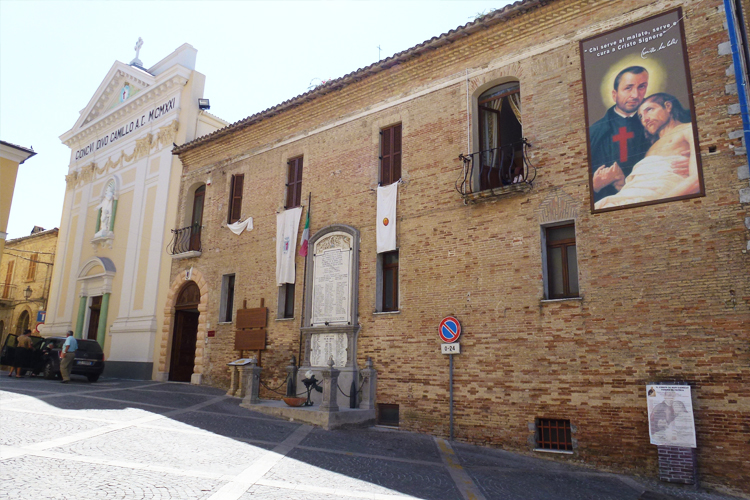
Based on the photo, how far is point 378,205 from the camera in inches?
511

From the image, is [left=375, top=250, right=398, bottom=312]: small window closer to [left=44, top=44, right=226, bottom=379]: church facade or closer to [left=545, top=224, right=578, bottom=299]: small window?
[left=545, top=224, right=578, bottom=299]: small window

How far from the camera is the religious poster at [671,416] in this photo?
7961 millimetres

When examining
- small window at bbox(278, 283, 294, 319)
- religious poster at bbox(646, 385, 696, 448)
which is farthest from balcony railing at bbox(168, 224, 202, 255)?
religious poster at bbox(646, 385, 696, 448)

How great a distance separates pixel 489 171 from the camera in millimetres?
11375

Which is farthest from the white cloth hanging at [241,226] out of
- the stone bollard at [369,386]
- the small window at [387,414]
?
the small window at [387,414]

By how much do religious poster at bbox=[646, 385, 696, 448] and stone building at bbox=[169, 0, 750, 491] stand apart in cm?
5

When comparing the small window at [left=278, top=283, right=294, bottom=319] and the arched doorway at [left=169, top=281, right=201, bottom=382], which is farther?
the arched doorway at [left=169, top=281, right=201, bottom=382]

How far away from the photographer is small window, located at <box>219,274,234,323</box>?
16.7 m

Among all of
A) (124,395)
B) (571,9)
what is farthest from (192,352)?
(571,9)

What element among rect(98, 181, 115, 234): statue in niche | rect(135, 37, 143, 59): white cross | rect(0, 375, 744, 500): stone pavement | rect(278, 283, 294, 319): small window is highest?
rect(135, 37, 143, 59): white cross

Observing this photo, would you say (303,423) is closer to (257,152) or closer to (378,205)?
(378,205)

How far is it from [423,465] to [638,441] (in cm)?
337

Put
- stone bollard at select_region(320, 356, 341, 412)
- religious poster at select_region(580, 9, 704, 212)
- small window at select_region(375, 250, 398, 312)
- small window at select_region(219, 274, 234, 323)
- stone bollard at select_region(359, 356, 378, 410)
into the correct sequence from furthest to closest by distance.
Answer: small window at select_region(219, 274, 234, 323)
small window at select_region(375, 250, 398, 312)
stone bollard at select_region(359, 356, 378, 410)
stone bollard at select_region(320, 356, 341, 412)
religious poster at select_region(580, 9, 704, 212)

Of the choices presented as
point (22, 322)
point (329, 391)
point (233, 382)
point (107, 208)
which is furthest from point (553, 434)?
point (22, 322)
